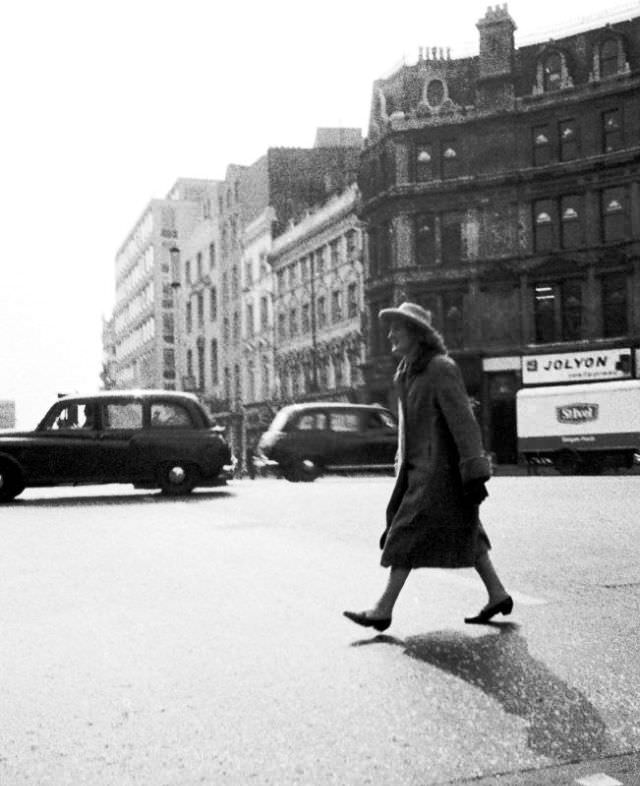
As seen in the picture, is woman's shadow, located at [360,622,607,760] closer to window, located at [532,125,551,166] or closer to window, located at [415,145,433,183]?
window, located at [532,125,551,166]

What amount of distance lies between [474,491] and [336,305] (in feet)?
152

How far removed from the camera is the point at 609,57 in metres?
40.1

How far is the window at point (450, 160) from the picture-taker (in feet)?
141

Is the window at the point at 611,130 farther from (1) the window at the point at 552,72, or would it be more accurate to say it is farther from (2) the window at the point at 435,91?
A: (2) the window at the point at 435,91

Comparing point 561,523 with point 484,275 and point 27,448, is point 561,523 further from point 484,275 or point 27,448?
point 484,275

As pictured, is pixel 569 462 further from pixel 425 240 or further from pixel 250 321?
pixel 250 321

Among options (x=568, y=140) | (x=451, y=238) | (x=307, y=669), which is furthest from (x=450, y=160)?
(x=307, y=669)

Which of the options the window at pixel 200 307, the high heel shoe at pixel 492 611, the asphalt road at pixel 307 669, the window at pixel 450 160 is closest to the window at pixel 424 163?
the window at pixel 450 160

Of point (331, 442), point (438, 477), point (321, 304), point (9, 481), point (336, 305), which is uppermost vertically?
point (321, 304)

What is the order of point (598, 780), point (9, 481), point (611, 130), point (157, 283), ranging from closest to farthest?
point (598, 780) → point (9, 481) → point (611, 130) → point (157, 283)

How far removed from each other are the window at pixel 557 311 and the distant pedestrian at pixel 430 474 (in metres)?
35.1

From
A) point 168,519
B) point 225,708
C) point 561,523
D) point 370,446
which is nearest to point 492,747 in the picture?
point 225,708

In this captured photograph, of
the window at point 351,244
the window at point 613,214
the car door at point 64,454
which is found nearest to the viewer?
the car door at point 64,454

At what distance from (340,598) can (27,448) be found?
10.5 m
